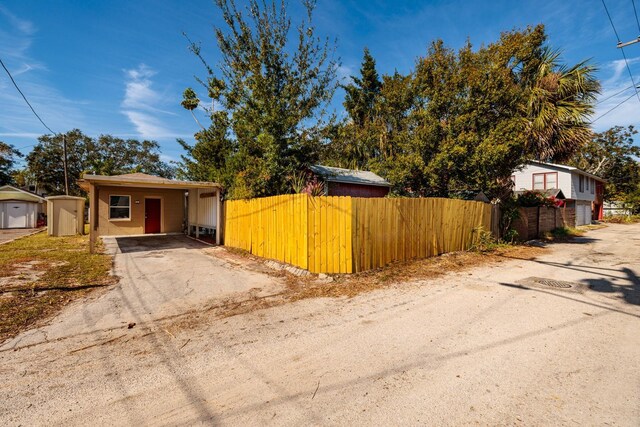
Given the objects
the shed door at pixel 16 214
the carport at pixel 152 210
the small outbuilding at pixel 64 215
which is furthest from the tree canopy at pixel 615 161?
the shed door at pixel 16 214

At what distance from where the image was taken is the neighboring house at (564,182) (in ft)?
68.6

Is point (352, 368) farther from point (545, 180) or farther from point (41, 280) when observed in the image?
point (545, 180)

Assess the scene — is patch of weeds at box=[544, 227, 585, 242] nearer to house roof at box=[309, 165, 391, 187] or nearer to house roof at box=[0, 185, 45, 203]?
house roof at box=[309, 165, 391, 187]

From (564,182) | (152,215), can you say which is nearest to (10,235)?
(152,215)

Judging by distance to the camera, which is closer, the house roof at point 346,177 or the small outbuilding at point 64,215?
the house roof at point 346,177

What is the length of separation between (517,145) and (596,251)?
465cm

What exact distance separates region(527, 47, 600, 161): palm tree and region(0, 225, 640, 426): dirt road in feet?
29.5

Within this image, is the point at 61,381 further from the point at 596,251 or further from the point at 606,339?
the point at 596,251

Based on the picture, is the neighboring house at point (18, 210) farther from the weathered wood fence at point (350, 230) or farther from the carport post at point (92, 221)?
the weathered wood fence at point (350, 230)

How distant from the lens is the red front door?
15766 mm

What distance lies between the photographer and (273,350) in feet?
10.9

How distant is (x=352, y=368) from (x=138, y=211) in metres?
16.1

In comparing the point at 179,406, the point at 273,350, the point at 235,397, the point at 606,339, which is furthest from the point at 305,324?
the point at 606,339

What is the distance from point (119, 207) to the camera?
49.9ft
